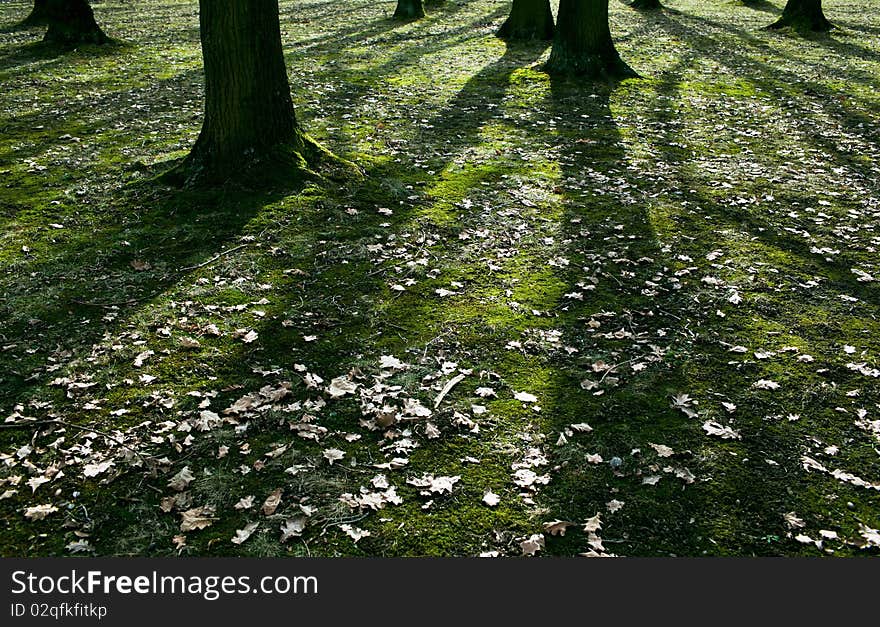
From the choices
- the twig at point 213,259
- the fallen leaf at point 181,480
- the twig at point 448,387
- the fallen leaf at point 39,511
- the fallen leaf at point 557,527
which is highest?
the twig at point 213,259

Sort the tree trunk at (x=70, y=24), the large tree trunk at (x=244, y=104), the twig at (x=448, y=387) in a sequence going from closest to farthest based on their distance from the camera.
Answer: the twig at (x=448, y=387), the large tree trunk at (x=244, y=104), the tree trunk at (x=70, y=24)

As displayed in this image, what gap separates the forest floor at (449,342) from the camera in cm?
360

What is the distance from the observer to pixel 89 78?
12.6 metres

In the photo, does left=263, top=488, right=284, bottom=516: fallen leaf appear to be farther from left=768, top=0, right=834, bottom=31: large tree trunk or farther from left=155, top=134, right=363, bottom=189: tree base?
left=768, top=0, right=834, bottom=31: large tree trunk

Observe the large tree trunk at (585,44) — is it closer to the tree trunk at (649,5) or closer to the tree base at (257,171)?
the tree base at (257,171)

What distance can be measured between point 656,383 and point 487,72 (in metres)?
10.6

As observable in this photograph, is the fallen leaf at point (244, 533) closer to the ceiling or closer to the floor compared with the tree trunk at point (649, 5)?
closer to the floor

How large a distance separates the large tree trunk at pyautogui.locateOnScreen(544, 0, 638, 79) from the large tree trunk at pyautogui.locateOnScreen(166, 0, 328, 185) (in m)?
7.14

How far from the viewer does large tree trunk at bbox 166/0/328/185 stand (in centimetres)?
688

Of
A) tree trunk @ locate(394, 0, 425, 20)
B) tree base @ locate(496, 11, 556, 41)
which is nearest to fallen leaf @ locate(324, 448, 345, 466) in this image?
tree base @ locate(496, 11, 556, 41)

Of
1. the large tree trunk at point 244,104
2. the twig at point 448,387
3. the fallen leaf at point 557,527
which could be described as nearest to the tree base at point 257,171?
the large tree trunk at point 244,104

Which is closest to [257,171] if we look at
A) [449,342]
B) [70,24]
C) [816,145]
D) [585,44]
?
[449,342]

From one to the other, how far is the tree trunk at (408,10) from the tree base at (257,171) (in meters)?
14.2

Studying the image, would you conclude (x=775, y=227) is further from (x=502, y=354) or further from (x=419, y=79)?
(x=419, y=79)
